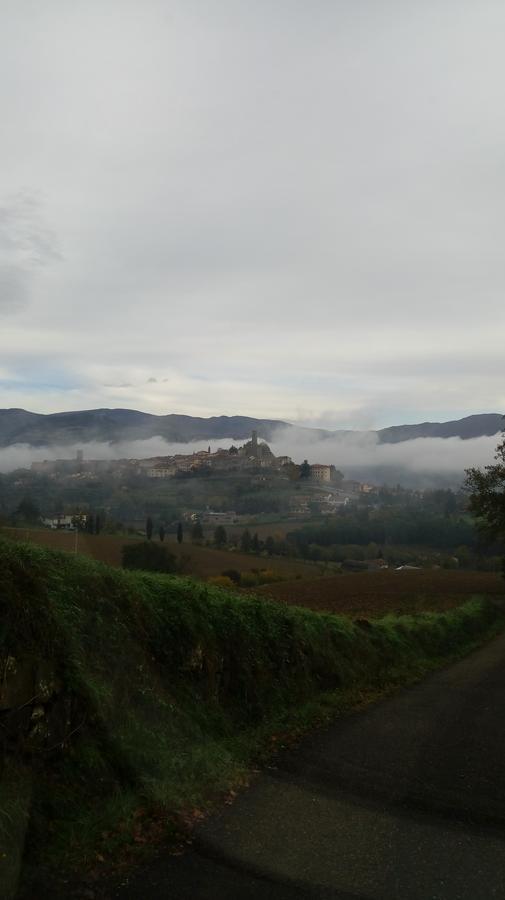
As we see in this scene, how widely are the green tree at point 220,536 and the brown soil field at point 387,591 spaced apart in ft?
15.4

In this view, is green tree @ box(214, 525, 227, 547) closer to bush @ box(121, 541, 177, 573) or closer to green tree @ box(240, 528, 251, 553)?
green tree @ box(240, 528, 251, 553)

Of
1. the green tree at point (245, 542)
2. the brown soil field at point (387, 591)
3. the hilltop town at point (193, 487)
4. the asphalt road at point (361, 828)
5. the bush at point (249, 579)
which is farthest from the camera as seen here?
the green tree at point (245, 542)

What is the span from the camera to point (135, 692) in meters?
6.66

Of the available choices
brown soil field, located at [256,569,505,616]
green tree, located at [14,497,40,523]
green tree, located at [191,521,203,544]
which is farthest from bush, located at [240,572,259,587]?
green tree, located at [14,497,40,523]

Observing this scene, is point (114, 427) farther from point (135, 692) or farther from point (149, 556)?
point (135, 692)

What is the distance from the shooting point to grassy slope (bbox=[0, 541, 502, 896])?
16.6 ft

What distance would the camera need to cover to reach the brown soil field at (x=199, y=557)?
15.2 m

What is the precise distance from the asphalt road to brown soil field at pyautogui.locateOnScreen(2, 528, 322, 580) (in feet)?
22.5

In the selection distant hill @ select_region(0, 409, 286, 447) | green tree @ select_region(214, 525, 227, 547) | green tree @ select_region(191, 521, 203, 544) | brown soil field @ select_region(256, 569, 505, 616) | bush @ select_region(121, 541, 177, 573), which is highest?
distant hill @ select_region(0, 409, 286, 447)

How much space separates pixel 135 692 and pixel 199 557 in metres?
20.0

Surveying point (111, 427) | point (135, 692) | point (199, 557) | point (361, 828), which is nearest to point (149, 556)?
point (199, 557)

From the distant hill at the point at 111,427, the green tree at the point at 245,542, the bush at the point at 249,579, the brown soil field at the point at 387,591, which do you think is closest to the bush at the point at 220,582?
the brown soil field at the point at 387,591

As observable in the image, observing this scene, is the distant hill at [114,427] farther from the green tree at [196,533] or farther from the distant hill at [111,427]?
the green tree at [196,533]

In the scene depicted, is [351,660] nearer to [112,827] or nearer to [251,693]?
[251,693]
